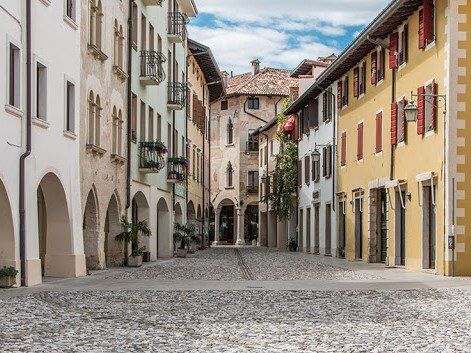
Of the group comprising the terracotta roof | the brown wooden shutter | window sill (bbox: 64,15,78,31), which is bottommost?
window sill (bbox: 64,15,78,31)

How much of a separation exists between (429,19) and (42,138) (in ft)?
36.6

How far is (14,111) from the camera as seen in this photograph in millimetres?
18094

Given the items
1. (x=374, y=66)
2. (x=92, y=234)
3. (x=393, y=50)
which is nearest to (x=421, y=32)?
(x=393, y=50)

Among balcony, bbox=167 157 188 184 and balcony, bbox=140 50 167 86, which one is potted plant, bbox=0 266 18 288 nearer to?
balcony, bbox=140 50 167 86

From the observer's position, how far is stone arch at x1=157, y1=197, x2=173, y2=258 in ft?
128

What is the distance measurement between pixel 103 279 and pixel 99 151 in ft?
15.0

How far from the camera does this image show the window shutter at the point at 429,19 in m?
24.9

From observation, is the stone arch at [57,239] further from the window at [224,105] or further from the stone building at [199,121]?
the window at [224,105]

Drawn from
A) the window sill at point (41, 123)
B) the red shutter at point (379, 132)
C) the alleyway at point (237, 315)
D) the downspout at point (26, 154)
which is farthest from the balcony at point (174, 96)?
the downspout at point (26, 154)

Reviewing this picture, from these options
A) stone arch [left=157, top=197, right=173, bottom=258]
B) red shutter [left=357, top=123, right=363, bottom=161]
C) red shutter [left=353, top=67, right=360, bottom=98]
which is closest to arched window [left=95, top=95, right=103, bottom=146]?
red shutter [left=357, top=123, right=363, bottom=161]

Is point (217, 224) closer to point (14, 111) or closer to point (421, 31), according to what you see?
point (421, 31)

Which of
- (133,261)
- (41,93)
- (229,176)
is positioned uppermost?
(229,176)

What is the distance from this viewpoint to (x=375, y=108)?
105ft

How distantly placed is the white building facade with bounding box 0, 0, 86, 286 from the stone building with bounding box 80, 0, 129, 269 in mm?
1003
